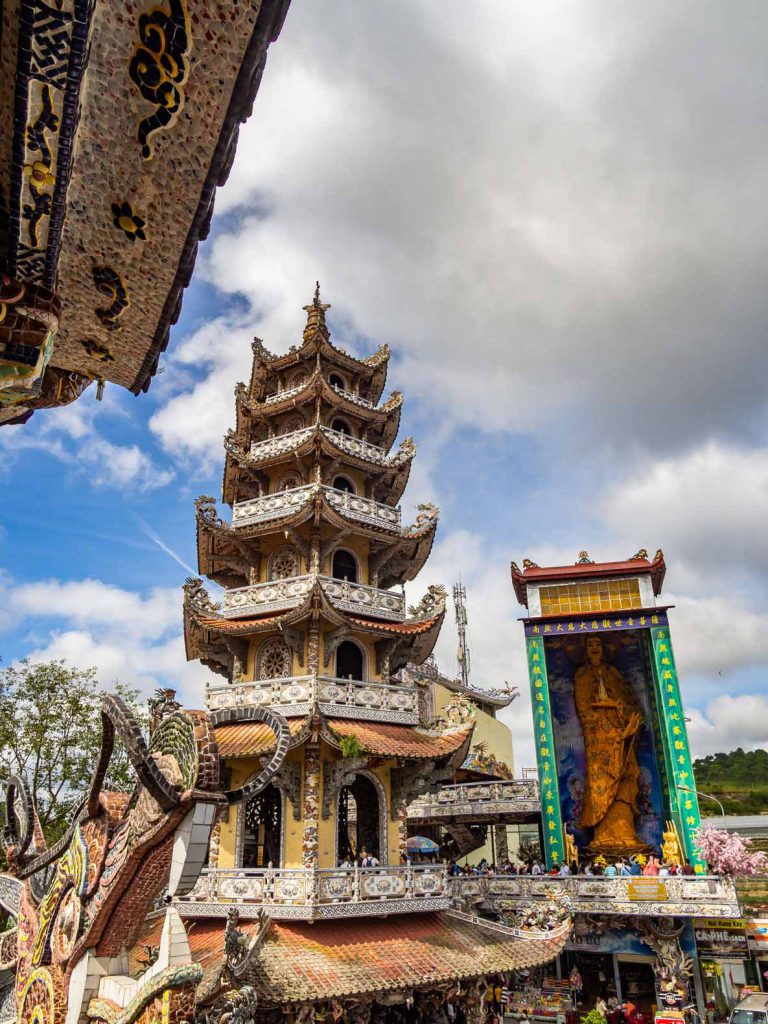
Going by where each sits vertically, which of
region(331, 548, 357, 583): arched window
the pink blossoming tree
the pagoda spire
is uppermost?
the pagoda spire

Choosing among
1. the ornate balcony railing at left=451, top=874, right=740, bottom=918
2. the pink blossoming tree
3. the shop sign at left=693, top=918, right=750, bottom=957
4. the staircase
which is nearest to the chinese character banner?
the pink blossoming tree

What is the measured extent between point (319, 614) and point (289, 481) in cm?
545

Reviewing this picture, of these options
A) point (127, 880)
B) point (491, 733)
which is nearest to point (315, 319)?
point (127, 880)

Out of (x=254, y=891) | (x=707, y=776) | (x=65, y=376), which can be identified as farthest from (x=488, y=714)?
(x=65, y=376)

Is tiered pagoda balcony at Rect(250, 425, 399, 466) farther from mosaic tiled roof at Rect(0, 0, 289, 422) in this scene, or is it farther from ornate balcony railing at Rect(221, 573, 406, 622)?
mosaic tiled roof at Rect(0, 0, 289, 422)

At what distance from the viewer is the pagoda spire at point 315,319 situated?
22.1 m

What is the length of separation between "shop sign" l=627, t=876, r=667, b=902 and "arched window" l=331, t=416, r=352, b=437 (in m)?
14.8

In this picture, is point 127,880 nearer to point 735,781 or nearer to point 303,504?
point 303,504

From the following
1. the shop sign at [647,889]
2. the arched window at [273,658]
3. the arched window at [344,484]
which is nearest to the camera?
the arched window at [273,658]

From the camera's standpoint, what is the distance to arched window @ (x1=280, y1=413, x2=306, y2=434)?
21620 millimetres

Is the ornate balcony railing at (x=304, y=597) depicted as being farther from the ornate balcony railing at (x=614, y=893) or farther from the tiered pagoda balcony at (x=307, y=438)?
the ornate balcony railing at (x=614, y=893)

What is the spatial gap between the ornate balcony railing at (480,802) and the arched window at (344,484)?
1052 centimetres

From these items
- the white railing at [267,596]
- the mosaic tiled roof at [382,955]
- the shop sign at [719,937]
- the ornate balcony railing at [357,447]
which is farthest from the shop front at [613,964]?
the ornate balcony railing at [357,447]

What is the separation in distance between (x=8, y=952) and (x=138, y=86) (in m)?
13.6
